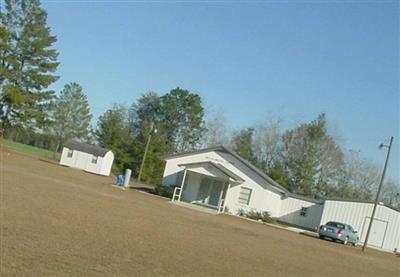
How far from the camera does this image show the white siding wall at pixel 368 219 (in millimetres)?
44156

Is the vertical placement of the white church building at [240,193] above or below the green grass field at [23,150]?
above

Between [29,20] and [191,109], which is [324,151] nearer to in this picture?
[191,109]

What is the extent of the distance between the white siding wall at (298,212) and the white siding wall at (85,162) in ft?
80.4

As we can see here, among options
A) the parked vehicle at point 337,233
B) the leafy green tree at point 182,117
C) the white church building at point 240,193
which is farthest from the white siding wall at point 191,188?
the leafy green tree at point 182,117

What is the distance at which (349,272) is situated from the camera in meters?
17.1

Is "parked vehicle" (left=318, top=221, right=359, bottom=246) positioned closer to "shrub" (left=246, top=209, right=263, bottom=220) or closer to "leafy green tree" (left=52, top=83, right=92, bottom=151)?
"shrub" (left=246, top=209, right=263, bottom=220)

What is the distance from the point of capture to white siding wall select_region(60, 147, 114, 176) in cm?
6594

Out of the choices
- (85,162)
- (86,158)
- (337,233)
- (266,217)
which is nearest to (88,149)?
(86,158)

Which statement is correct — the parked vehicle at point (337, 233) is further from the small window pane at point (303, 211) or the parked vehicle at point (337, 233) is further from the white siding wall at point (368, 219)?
the small window pane at point (303, 211)

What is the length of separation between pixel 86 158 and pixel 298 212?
27.9 meters

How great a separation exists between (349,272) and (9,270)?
1209 centimetres

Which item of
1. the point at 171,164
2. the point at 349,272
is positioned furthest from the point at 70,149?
the point at 349,272

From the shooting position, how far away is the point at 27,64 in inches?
2436

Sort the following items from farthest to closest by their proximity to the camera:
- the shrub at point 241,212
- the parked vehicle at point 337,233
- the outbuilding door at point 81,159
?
the outbuilding door at point 81,159
the shrub at point 241,212
the parked vehicle at point 337,233
